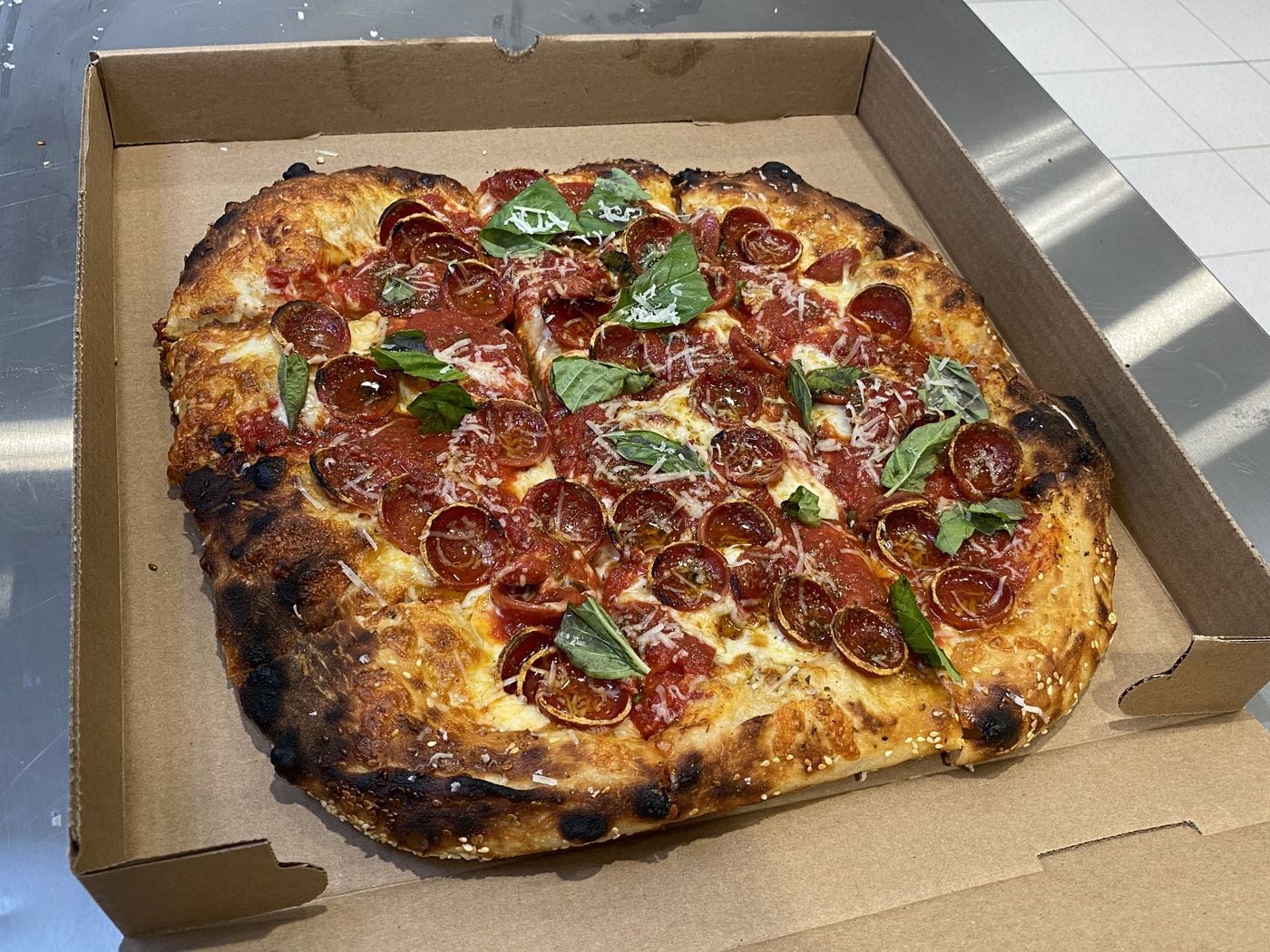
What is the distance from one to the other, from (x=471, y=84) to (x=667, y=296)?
4.86ft

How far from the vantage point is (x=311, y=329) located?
9.66 ft

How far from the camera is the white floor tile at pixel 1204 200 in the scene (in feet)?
16.5

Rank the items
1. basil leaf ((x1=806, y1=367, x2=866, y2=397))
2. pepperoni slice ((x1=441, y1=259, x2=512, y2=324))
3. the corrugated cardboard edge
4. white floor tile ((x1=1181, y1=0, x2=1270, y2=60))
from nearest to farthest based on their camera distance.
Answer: the corrugated cardboard edge
basil leaf ((x1=806, y1=367, x2=866, y2=397))
pepperoni slice ((x1=441, y1=259, x2=512, y2=324))
white floor tile ((x1=1181, y1=0, x2=1270, y2=60))

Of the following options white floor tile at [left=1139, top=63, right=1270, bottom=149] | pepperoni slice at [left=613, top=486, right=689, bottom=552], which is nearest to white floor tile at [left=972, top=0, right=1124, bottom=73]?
white floor tile at [left=1139, top=63, right=1270, bottom=149]

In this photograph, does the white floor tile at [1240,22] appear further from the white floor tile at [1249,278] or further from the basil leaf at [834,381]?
the basil leaf at [834,381]

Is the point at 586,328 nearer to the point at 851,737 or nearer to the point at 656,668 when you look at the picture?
the point at 656,668

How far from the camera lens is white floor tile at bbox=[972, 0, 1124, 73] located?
6008mm

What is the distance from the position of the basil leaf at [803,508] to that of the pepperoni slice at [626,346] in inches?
24.2

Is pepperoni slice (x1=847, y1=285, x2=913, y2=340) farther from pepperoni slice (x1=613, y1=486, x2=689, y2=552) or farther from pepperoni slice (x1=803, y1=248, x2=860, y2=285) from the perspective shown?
pepperoni slice (x1=613, y1=486, x2=689, y2=552)

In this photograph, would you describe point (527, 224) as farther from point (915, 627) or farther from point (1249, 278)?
point (1249, 278)

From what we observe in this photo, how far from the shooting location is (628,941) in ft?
7.41

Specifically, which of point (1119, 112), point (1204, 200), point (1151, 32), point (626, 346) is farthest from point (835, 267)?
point (1151, 32)

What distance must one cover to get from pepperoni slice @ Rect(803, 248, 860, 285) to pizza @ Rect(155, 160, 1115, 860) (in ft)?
0.04

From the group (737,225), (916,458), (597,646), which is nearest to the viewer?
(597,646)
